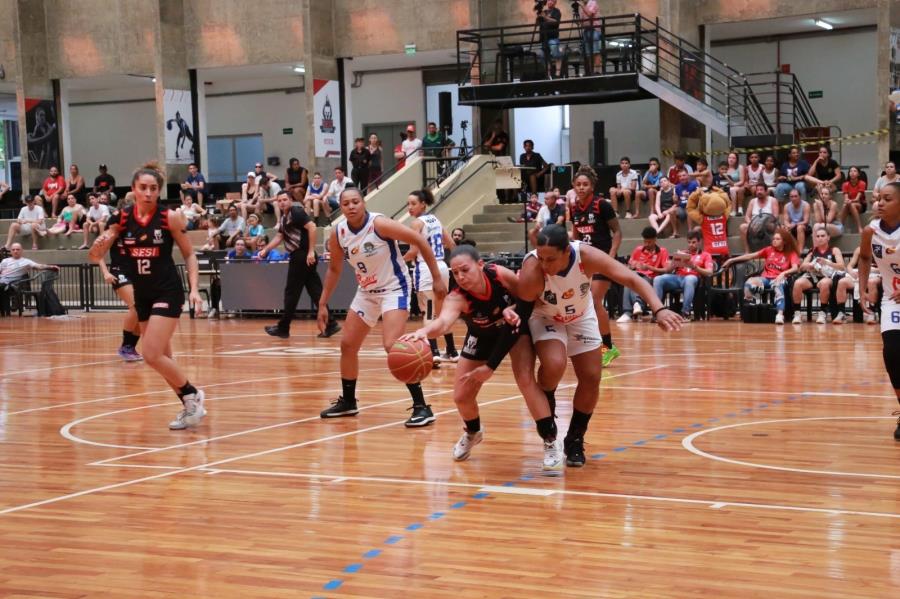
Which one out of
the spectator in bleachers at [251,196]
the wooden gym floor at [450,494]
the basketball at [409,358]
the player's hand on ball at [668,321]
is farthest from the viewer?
the spectator in bleachers at [251,196]

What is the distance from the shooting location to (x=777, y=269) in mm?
18156

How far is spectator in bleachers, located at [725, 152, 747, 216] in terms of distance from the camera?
22156mm

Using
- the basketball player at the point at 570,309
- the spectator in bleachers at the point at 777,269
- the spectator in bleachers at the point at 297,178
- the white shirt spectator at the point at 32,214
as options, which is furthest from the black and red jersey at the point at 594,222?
the white shirt spectator at the point at 32,214

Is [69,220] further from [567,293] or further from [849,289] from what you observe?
[567,293]

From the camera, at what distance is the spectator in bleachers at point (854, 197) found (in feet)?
68.2

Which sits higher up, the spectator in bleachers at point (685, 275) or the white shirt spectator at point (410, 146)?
the white shirt spectator at point (410, 146)

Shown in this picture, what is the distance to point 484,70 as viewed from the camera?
94.9 feet

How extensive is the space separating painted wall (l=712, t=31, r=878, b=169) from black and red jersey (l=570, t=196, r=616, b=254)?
17675 mm

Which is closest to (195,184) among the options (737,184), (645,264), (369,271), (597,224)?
(737,184)

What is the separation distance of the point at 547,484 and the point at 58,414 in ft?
17.2

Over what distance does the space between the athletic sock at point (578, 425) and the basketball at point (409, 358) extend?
3.31ft

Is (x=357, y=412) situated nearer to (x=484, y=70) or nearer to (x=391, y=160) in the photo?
(x=484, y=70)

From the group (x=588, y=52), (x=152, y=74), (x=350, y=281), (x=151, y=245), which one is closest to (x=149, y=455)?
(x=151, y=245)

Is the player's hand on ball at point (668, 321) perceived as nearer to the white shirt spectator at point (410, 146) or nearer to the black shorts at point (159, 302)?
the black shorts at point (159, 302)
